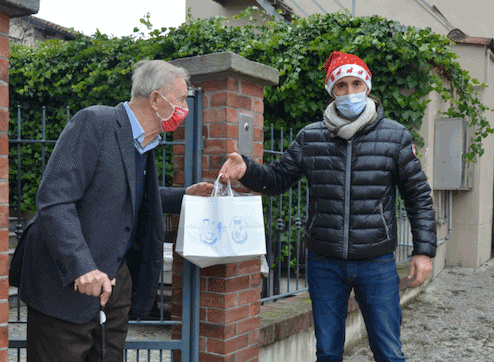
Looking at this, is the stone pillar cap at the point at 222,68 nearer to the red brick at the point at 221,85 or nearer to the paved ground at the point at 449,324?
the red brick at the point at 221,85

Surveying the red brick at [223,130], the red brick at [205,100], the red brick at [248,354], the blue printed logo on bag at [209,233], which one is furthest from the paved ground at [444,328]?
the red brick at [205,100]

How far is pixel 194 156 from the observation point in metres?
2.81

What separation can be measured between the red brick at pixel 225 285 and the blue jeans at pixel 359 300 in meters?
0.46

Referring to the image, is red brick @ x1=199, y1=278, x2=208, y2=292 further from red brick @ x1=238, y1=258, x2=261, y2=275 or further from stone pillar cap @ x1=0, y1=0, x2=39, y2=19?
stone pillar cap @ x1=0, y1=0, x2=39, y2=19

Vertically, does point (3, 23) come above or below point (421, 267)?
above

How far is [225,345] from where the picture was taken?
8.95 feet

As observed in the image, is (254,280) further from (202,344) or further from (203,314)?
(202,344)

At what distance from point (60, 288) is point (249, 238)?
0.95 m

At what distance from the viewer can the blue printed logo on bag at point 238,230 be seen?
7.88ft

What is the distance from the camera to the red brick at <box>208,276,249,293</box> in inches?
108

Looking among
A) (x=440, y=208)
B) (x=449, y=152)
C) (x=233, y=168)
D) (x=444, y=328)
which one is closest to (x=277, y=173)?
(x=233, y=168)

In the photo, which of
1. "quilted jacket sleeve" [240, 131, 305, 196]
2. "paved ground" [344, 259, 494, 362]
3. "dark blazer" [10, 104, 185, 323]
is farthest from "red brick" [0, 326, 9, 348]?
"paved ground" [344, 259, 494, 362]

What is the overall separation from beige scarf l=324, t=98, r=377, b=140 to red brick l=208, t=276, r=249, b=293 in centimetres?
104

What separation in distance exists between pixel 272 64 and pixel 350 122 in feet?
9.31
